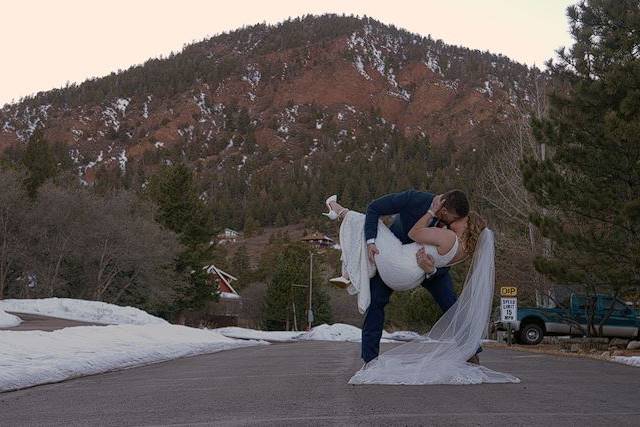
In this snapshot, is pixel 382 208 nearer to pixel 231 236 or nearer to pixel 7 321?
pixel 7 321

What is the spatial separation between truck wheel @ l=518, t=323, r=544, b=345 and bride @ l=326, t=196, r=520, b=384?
18.8 metres

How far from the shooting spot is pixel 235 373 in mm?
8992

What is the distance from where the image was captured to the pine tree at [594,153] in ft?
53.6

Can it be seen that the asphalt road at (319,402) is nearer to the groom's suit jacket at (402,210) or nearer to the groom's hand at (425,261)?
the groom's hand at (425,261)

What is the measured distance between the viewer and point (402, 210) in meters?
7.38

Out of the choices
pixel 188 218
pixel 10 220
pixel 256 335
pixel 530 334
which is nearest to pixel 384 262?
pixel 530 334

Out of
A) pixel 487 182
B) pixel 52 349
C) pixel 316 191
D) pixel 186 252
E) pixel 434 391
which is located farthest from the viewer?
pixel 316 191

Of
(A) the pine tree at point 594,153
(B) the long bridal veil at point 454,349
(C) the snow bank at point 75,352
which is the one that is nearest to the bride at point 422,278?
(B) the long bridal veil at point 454,349

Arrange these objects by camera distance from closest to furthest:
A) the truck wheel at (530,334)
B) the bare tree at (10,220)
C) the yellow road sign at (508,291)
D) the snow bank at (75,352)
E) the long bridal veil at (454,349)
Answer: the long bridal veil at (454,349) → the snow bank at (75,352) → the yellow road sign at (508,291) → the truck wheel at (530,334) → the bare tree at (10,220)

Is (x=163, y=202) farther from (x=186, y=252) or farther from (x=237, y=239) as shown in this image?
(x=237, y=239)

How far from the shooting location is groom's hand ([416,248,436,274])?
7.02m

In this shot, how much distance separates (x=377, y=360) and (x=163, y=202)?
5646 cm

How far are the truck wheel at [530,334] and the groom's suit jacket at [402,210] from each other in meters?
19.2

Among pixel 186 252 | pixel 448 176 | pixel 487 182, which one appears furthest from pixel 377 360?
pixel 448 176
